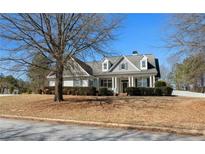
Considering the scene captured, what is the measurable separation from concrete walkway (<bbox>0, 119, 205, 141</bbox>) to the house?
71.6 feet

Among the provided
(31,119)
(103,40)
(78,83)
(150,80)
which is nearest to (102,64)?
(78,83)

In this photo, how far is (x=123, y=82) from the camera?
1294 inches

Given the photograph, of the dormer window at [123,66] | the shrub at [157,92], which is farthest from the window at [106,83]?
the shrub at [157,92]

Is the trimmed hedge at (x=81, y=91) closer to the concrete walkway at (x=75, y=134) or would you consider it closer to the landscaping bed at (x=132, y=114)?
the landscaping bed at (x=132, y=114)

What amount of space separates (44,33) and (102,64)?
19670mm

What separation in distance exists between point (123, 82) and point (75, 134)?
25311mm

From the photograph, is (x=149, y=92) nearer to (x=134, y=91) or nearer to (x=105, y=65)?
(x=134, y=91)

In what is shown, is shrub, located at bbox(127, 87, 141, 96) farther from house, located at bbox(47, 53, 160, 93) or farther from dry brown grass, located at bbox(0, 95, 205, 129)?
dry brown grass, located at bbox(0, 95, 205, 129)

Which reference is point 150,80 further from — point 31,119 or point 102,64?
point 31,119

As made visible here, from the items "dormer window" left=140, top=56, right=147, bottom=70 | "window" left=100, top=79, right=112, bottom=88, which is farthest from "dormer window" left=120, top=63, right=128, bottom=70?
"window" left=100, top=79, right=112, bottom=88

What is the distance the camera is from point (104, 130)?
27.4ft

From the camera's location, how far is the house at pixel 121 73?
3117 centimetres
